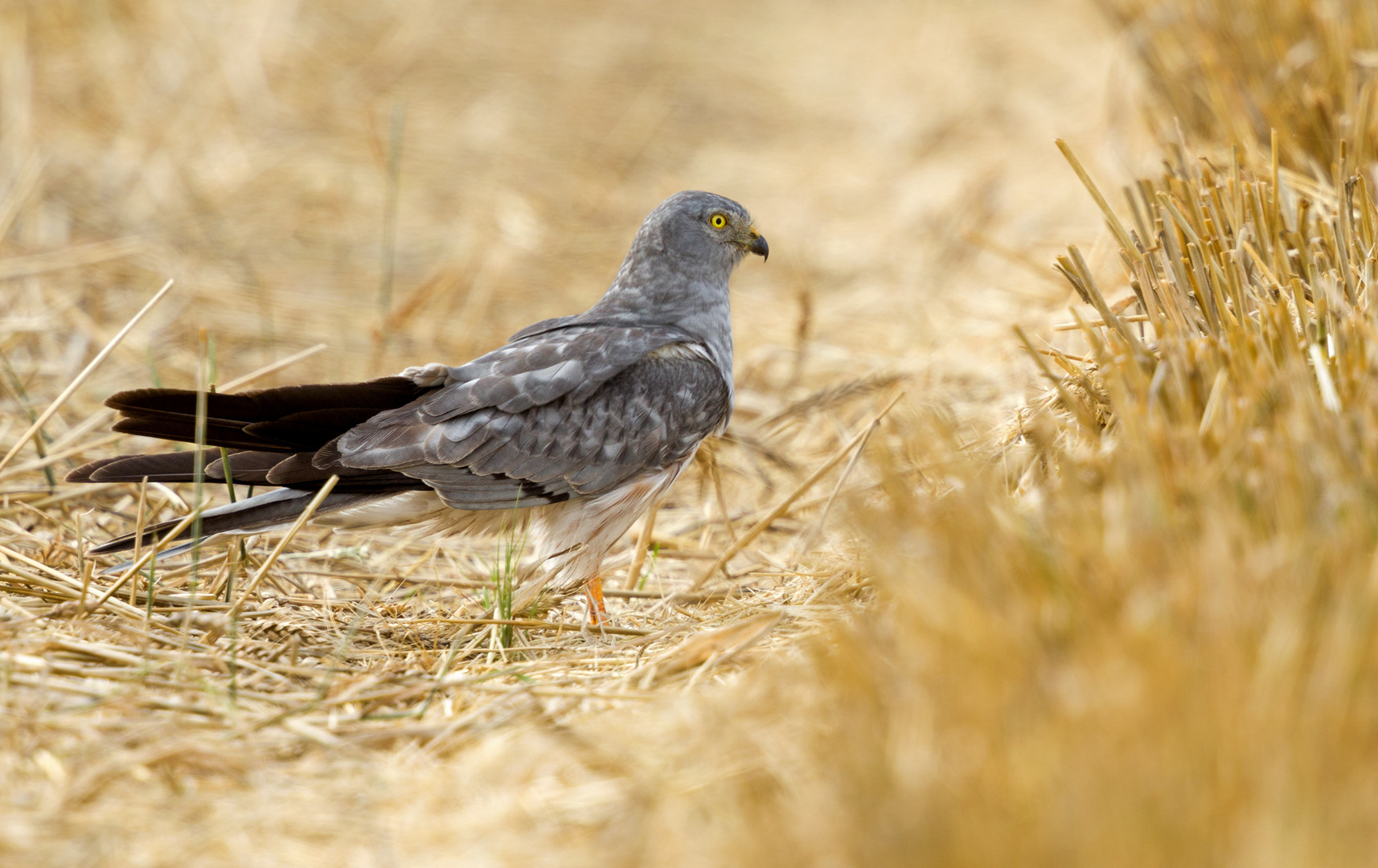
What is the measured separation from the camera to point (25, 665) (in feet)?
8.70

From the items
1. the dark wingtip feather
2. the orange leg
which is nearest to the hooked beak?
the orange leg

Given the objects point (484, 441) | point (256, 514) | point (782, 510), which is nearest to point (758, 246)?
point (782, 510)

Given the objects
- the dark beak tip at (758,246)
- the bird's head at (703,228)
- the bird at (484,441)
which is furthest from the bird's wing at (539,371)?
the dark beak tip at (758,246)

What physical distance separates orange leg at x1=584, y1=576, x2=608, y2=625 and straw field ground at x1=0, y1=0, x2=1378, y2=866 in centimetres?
7

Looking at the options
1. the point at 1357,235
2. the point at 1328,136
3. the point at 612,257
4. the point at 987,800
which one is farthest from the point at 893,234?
the point at 987,800

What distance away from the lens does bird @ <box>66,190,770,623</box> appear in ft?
10.9

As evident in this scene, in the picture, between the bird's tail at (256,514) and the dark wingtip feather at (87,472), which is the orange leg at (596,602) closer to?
the bird's tail at (256,514)

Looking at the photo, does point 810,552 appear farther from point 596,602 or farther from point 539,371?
point 539,371

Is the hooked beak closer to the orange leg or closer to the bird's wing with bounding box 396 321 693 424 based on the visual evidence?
the bird's wing with bounding box 396 321 693 424

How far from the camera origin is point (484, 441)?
3.56 meters

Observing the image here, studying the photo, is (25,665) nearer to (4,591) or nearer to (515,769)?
(4,591)

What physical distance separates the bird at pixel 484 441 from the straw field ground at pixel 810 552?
20 centimetres

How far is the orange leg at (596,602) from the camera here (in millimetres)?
3564

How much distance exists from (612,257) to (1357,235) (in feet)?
16.4
